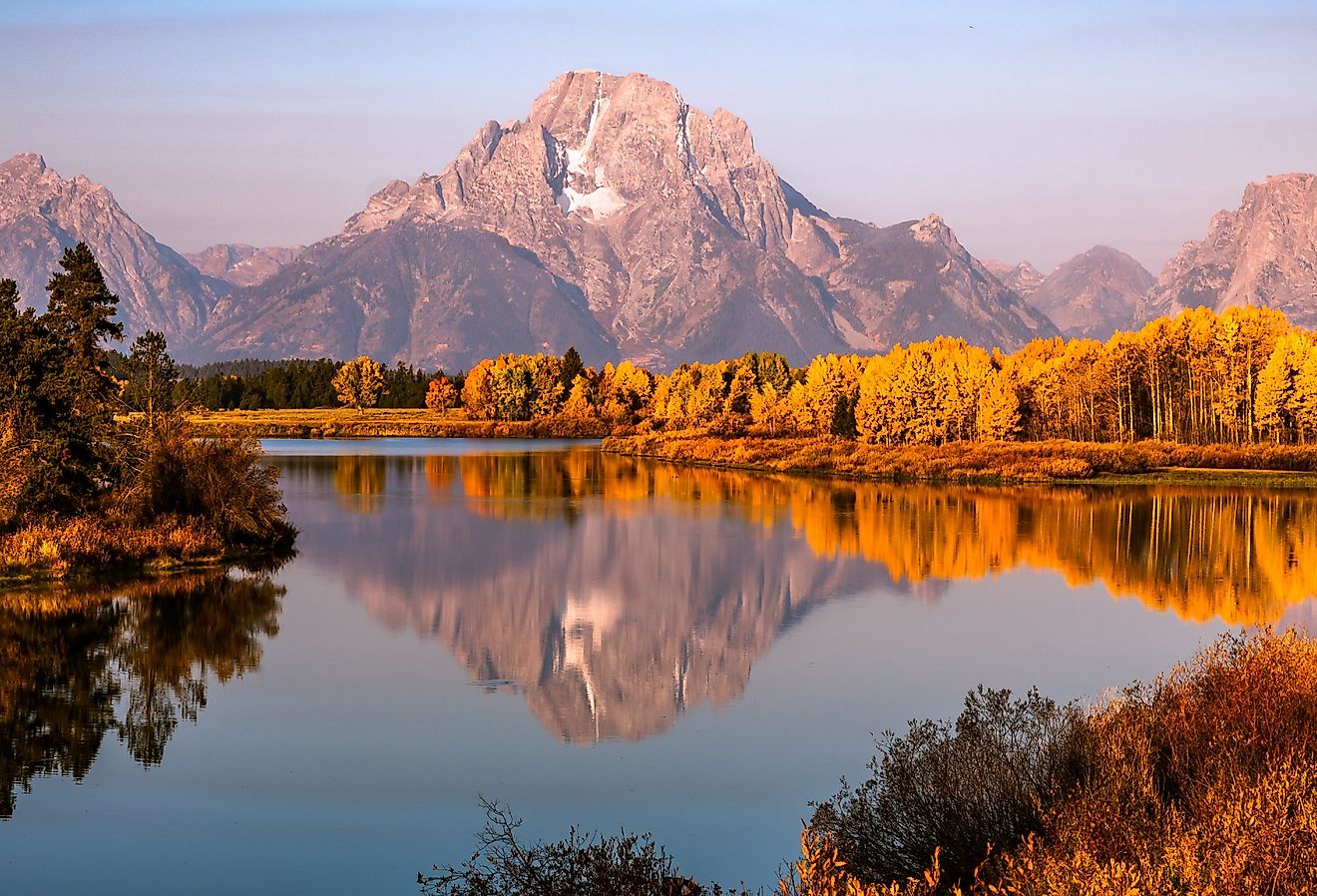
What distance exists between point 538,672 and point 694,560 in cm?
1915

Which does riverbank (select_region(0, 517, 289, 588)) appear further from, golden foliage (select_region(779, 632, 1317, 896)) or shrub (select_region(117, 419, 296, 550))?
golden foliage (select_region(779, 632, 1317, 896))

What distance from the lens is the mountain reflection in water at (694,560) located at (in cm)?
2922

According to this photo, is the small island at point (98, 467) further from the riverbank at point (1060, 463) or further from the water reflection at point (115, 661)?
the riverbank at point (1060, 463)

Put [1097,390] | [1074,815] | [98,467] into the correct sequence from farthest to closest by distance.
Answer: [1097,390]
[98,467]
[1074,815]

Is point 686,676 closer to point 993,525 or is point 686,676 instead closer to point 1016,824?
point 1016,824

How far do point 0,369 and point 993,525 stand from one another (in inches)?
1603

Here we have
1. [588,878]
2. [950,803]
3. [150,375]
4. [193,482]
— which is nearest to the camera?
[588,878]

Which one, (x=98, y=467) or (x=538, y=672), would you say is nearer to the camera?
(x=538, y=672)

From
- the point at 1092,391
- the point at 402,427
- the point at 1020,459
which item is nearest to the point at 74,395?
the point at 1020,459

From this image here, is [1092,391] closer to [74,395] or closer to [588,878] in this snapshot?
[74,395]

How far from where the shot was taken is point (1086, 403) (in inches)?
4505

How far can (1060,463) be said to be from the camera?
83.6 m

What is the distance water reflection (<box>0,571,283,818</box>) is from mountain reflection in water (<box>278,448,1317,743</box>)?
4668 mm

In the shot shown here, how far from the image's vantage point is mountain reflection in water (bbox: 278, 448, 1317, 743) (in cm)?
2922
